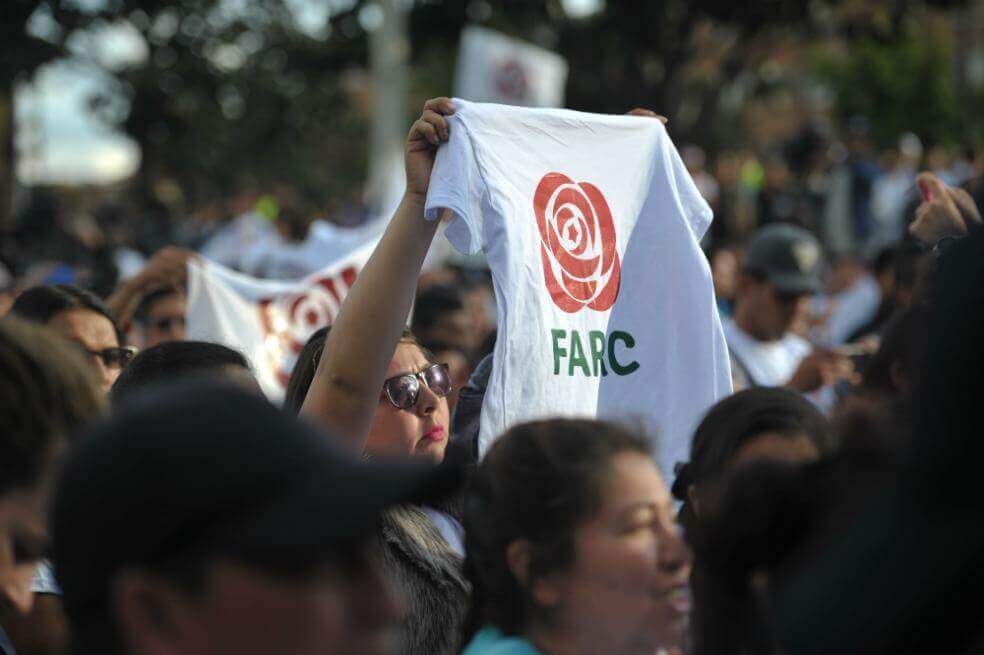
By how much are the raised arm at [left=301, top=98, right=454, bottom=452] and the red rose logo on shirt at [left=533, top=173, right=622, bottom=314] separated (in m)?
0.41

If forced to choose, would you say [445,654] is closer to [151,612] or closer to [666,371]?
[666,371]

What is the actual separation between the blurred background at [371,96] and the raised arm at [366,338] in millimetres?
3864

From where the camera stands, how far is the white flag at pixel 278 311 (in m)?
6.59

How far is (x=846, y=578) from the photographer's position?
1.59 m

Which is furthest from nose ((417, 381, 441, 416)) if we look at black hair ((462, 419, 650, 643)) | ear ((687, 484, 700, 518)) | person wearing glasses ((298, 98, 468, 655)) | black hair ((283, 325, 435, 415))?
black hair ((462, 419, 650, 643))

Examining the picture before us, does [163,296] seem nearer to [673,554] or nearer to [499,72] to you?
[673,554]

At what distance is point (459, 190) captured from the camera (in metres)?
3.34

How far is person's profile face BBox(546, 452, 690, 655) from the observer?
2469mm

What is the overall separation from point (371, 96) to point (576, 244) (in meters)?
21.3

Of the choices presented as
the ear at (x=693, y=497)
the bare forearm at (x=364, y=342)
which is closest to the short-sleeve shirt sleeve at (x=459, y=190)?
the bare forearm at (x=364, y=342)

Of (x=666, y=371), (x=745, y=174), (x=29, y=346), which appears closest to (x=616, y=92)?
(x=745, y=174)

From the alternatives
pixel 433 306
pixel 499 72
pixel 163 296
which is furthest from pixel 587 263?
pixel 499 72

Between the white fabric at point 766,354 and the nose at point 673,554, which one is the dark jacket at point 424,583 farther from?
the white fabric at point 766,354

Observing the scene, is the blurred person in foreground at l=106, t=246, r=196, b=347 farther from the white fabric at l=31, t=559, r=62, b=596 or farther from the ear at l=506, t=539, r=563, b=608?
the ear at l=506, t=539, r=563, b=608
